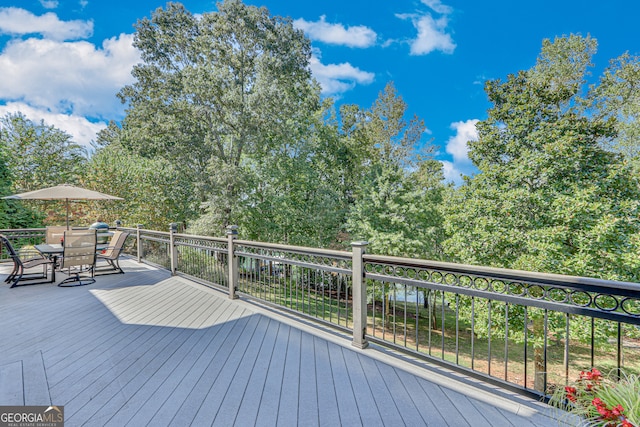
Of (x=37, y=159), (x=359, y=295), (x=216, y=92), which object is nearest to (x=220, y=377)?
(x=359, y=295)

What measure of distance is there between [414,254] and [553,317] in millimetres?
5110

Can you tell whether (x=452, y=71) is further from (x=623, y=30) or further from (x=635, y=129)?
(x=635, y=129)

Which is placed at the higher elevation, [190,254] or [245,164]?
[245,164]

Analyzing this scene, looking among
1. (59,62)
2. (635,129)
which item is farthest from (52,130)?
(635,129)

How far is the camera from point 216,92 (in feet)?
39.7

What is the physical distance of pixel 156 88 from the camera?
13172 millimetres

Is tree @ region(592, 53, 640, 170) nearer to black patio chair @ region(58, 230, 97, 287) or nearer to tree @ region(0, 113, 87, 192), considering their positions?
black patio chair @ region(58, 230, 97, 287)

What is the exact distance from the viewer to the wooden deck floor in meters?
1.97

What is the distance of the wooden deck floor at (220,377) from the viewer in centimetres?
197

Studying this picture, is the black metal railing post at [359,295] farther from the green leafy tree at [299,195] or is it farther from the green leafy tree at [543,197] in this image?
the green leafy tree at [299,195]

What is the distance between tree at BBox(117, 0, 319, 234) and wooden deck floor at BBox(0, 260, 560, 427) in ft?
30.4

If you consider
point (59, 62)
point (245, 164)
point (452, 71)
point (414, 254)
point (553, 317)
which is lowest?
point (553, 317)

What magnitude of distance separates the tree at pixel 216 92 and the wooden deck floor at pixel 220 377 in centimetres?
926

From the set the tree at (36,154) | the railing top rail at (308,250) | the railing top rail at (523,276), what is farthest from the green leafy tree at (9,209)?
the railing top rail at (523,276)
